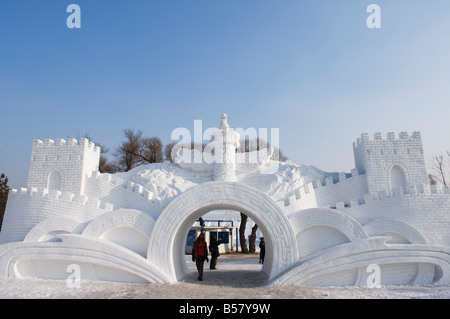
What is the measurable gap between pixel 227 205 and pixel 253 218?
0.95 m

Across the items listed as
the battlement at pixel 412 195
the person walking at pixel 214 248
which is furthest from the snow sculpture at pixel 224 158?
the battlement at pixel 412 195

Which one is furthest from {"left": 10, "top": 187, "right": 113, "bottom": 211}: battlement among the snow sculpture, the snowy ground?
the snow sculpture

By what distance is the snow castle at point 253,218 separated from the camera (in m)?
7.80

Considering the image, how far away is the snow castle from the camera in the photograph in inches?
307

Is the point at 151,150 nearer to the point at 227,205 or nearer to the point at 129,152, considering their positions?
the point at 129,152

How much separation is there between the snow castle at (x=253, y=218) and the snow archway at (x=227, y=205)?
0.09 ft

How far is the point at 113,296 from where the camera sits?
679 centimetres

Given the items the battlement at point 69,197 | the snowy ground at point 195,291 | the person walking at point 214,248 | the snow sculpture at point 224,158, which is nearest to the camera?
the snowy ground at point 195,291

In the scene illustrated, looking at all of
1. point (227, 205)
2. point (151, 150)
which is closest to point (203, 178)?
point (227, 205)

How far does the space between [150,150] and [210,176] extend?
15.1 m

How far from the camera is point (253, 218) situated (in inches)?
351

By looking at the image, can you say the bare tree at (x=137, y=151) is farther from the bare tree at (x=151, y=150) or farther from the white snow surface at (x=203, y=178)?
the white snow surface at (x=203, y=178)
